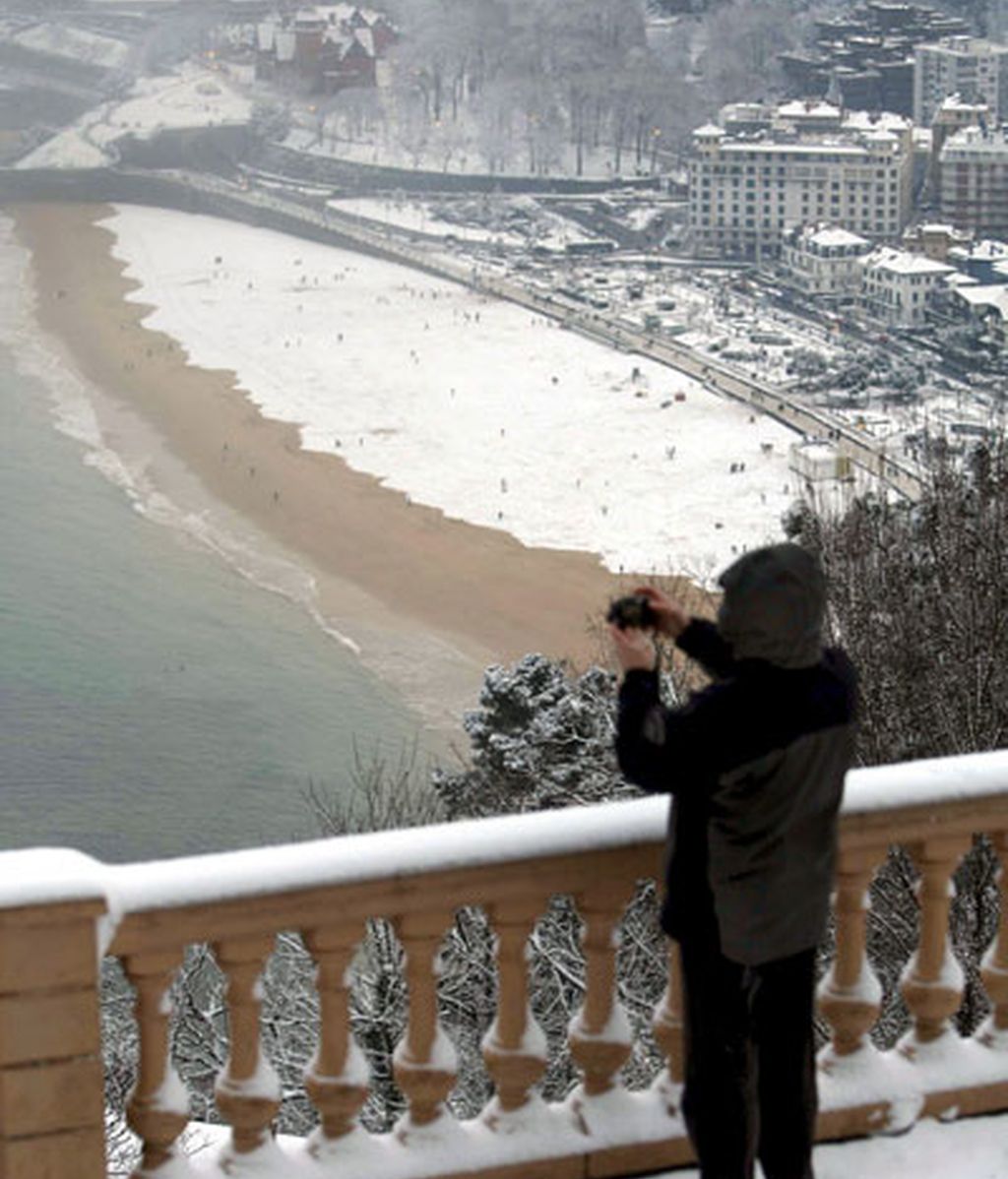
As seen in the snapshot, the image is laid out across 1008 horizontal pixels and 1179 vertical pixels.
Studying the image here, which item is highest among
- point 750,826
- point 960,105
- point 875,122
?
point 750,826

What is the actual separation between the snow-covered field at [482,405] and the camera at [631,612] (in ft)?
50.6

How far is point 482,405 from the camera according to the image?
981 inches

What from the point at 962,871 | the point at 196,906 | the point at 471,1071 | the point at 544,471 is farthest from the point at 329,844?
the point at 544,471

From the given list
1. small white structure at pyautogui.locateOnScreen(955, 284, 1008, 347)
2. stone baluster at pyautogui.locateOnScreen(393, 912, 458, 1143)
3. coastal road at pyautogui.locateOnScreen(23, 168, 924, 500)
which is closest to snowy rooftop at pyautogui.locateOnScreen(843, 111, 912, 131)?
coastal road at pyautogui.locateOnScreen(23, 168, 924, 500)

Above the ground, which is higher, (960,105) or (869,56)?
(869,56)

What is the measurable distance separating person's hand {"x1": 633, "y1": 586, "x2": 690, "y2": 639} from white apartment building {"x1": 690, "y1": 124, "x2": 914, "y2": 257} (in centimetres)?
3996

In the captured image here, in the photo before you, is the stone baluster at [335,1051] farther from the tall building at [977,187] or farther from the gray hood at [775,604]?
the tall building at [977,187]

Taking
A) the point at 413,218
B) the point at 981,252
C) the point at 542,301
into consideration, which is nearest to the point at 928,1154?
the point at 542,301

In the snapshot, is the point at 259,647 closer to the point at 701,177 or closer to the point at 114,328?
the point at 114,328

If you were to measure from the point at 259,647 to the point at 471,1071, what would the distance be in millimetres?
9952

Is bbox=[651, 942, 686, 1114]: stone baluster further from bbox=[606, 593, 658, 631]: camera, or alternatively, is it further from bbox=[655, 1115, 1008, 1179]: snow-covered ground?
bbox=[606, 593, 658, 631]: camera

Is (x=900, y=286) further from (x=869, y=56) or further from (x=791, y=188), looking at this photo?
(x=869, y=56)

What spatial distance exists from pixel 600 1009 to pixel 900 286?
34.4 metres

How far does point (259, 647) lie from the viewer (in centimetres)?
Result: 1622
